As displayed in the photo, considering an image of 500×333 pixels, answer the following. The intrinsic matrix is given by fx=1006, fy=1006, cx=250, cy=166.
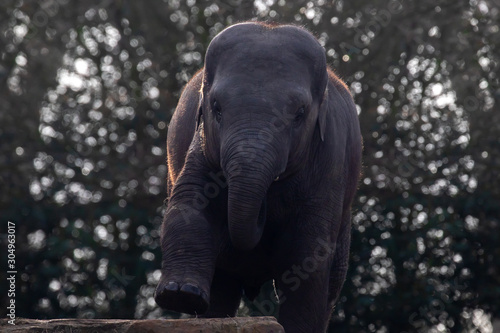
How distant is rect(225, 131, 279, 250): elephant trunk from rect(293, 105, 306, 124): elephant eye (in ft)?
1.12

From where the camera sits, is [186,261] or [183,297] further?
[186,261]

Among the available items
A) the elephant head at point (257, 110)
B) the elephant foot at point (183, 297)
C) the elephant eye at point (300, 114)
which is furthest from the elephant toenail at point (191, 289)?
the elephant eye at point (300, 114)

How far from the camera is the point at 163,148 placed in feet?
33.7

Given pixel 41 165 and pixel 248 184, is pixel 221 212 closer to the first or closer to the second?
pixel 248 184

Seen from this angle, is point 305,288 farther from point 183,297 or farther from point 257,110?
point 257,110

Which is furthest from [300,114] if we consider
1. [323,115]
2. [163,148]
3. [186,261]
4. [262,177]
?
[163,148]

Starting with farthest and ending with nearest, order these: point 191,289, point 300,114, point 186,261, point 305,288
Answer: point 305,288
point 300,114
point 186,261
point 191,289

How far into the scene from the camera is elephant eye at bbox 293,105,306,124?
5.21 meters

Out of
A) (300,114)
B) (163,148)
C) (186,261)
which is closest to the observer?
(186,261)

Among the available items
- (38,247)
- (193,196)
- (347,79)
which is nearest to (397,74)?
(347,79)

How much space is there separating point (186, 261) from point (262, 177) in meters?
0.63

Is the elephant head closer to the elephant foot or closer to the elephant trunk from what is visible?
the elephant trunk

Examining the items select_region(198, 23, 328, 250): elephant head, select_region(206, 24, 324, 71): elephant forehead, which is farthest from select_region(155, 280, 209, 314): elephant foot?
select_region(206, 24, 324, 71): elephant forehead

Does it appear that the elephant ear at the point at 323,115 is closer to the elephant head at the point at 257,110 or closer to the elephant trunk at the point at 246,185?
the elephant head at the point at 257,110
